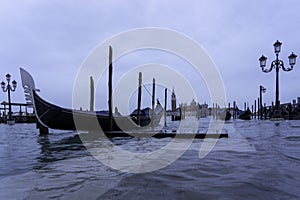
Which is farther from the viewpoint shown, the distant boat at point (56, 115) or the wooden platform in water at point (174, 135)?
the distant boat at point (56, 115)

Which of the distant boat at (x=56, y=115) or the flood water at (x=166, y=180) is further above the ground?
the distant boat at (x=56, y=115)

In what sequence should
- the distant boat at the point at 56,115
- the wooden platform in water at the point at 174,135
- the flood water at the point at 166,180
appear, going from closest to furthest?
1. the flood water at the point at 166,180
2. the wooden platform in water at the point at 174,135
3. the distant boat at the point at 56,115

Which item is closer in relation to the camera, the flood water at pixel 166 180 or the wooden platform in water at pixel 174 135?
the flood water at pixel 166 180

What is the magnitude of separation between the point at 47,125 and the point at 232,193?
1244 cm

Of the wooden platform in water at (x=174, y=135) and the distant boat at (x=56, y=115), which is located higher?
the distant boat at (x=56, y=115)

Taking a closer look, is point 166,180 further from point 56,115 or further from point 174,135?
point 56,115

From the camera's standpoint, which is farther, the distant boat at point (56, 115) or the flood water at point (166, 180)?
the distant boat at point (56, 115)

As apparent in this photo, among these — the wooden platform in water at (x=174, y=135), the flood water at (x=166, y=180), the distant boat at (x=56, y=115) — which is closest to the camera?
the flood water at (x=166, y=180)

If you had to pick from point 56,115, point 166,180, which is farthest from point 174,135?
point 166,180

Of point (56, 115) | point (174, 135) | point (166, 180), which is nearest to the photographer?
point (166, 180)

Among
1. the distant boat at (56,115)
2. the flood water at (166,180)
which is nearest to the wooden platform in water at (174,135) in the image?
the distant boat at (56,115)

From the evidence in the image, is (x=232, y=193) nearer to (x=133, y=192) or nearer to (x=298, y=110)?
(x=133, y=192)

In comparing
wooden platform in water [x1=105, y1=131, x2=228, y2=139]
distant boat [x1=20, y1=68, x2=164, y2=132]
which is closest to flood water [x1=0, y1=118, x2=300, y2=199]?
wooden platform in water [x1=105, y1=131, x2=228, y2=139]

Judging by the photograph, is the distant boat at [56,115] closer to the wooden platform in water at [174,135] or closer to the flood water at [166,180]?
the wooden platform in water at [174,135]
